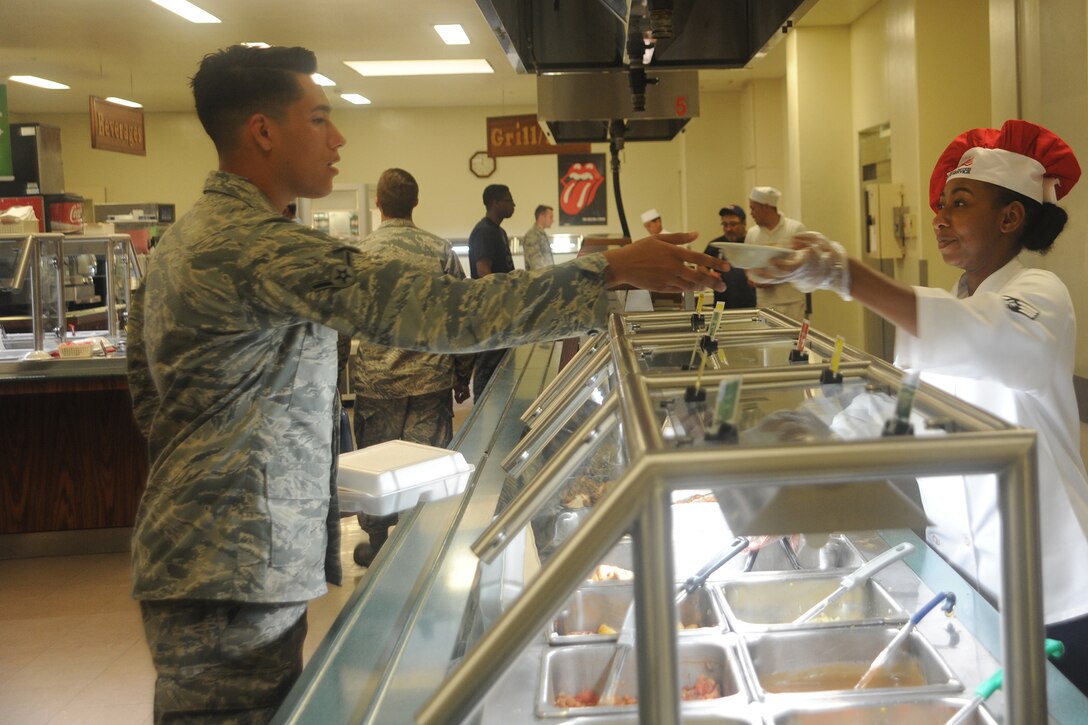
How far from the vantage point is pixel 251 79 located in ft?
4.94

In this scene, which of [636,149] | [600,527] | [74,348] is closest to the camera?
[600,527]

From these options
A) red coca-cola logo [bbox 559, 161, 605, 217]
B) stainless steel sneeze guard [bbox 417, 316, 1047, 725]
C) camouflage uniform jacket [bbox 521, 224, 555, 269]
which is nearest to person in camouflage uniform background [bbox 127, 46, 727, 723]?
stainless steel sneeze guard [bbox 417, 316, 1047, 725]

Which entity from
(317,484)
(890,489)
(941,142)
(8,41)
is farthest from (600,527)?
(8,41)

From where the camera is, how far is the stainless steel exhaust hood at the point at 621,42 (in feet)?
8.34

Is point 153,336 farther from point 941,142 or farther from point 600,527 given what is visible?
point 941,142

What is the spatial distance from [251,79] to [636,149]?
13.9m

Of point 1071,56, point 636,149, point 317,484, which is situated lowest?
point 317,484

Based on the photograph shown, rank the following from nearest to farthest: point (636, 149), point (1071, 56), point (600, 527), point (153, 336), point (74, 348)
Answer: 1. point (600, 527)
2. point (153, 336)
3. point (1071, 56)
4. point (74, 348)
5. point (636, 149)

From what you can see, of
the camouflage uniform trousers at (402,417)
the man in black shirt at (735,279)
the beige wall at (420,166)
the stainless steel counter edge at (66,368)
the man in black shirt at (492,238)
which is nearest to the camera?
the camouflage uniform trousers at (402,417)

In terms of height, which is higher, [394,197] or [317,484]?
[394,197]

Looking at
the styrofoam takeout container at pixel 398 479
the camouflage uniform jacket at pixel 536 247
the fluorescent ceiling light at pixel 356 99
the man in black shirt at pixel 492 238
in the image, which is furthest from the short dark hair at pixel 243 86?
the fluorescent ceiling light at pixel 356 99

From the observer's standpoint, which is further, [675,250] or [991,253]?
[991,253]

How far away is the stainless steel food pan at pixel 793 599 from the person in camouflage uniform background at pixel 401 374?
2754 mm

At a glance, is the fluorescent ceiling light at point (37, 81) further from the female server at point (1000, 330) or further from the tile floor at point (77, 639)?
the female server at point (1000, 330)
